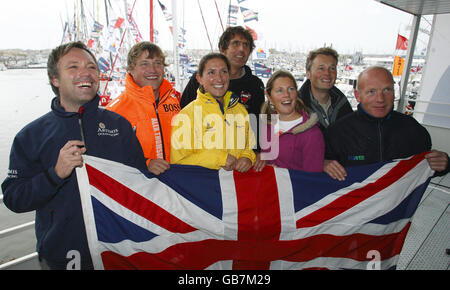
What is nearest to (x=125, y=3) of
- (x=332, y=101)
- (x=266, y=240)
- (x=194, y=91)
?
(x=194, y=91)

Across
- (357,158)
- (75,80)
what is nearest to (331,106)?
(357,158)

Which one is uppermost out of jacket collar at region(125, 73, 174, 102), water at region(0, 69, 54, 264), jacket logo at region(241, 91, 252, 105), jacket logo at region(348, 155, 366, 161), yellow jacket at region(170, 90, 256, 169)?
jacket collar at region(125, 73, 174, 102)

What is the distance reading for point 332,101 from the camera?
6.93ft

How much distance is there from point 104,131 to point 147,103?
556 millimetres

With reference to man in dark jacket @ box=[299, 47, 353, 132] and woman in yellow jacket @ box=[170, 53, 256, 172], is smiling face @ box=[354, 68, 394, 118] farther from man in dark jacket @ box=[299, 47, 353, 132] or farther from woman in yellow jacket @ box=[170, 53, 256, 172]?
woman in yellow jacket @ box=[170, 53, 256, 172]

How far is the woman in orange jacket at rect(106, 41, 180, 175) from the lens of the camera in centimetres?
179

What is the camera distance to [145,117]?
5.90ft

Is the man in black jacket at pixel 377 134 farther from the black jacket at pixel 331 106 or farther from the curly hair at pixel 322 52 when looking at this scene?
the curly hair at pixel 322 52

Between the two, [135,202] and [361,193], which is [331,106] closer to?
[361,193]

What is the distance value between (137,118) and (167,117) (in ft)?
0.77

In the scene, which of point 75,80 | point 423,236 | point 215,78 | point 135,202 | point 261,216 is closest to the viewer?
point 75,80

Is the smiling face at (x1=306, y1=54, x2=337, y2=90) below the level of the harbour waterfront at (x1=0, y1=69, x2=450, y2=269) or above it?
above

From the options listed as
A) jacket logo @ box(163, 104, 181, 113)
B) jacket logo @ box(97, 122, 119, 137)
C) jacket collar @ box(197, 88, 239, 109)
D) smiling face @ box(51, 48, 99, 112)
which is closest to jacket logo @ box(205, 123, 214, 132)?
jacket collar @ box(197, 88, 239, 109)
